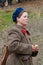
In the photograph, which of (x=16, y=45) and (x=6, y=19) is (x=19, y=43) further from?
(x=6, y=19)

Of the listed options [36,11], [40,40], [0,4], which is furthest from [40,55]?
[0,4]

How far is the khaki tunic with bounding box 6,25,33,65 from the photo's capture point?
3.81 m

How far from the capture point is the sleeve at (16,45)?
3.80 m

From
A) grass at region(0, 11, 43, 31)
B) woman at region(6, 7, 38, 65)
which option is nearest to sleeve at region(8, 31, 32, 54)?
woman at region(6, 7, 38, 65)

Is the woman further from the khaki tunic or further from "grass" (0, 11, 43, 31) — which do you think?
"grass" (0, 11, 43, 31)

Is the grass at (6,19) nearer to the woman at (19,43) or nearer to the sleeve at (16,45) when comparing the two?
the woman at (19,43)

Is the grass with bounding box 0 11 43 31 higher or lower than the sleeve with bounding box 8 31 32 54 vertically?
lower

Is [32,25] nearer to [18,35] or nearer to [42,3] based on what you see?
[42,3]

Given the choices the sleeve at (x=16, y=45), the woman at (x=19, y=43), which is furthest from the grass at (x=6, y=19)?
the sleeve at (x=16, y=45)

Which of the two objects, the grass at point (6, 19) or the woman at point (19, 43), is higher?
the woman at point (19, 43)

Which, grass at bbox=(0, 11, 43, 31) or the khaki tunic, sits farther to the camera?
grass at bbox=(0, 11, 43, 31)

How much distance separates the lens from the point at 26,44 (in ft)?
12.9

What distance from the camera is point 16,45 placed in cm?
380

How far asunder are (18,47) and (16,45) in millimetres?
37
